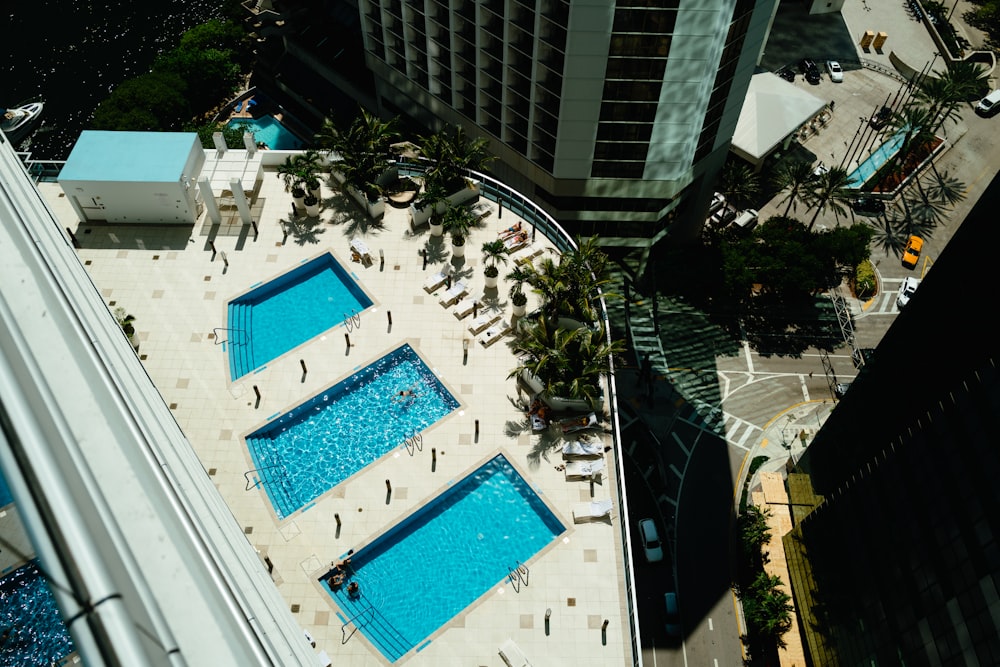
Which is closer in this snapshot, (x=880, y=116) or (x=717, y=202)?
(x=717, y=202)

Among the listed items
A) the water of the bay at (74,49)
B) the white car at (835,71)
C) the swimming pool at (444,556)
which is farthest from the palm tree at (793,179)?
the water of the bay at (74,49)

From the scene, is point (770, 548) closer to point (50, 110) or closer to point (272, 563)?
point (272, 563)

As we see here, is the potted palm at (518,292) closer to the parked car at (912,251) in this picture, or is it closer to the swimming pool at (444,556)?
the swimming pool at (444,556)

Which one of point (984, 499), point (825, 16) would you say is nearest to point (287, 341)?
point (984, 499)

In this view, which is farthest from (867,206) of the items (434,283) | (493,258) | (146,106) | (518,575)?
(146,106)

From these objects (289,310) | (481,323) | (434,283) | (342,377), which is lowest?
(481,323)

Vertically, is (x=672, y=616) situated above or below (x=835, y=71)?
below

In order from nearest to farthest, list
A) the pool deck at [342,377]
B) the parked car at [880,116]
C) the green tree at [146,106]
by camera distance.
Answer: the pool deck at [342,377]
the green tree at [146,106]
the parked car at [880,116]

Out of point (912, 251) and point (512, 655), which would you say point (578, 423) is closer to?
point (512, 655)
